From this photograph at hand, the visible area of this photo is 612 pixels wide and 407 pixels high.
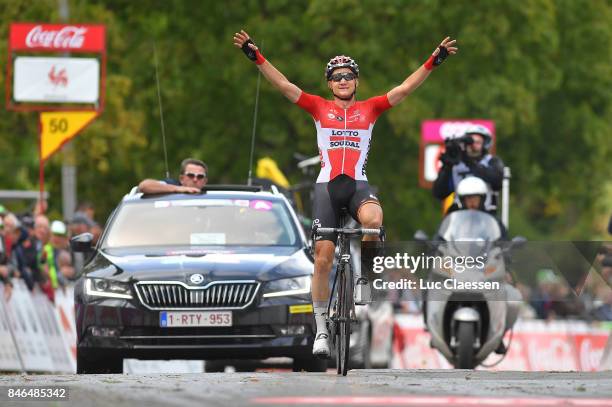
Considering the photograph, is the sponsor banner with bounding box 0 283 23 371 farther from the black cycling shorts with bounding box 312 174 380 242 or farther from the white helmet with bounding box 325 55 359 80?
the white helmet with bounding box 325 55 359 80

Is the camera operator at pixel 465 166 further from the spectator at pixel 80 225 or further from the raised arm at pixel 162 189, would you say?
the spectator at pixel 80 225

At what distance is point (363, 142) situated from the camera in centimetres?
1362

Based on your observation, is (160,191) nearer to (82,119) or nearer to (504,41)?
(82,119)

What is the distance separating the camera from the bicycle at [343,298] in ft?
42.8

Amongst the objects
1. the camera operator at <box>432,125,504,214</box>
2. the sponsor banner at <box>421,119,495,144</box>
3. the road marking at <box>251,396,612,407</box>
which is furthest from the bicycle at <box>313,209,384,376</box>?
the sponsor banner at <box>421,119,495,144</box>

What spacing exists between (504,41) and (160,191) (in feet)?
83.8

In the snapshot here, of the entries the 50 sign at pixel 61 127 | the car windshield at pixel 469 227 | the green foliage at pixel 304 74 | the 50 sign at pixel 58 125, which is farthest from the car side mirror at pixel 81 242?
the green foliage at pixel 304 74

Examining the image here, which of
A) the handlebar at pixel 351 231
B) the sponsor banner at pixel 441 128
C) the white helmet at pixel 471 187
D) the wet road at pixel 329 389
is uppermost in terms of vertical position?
the sponsor banner at pixel 441 128

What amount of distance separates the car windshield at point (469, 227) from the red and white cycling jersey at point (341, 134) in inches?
146

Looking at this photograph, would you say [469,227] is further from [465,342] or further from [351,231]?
[351,231]

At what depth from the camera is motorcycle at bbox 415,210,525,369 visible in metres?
16.5

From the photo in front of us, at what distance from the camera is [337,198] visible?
44.1ft

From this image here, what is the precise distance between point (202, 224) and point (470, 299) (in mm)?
2412

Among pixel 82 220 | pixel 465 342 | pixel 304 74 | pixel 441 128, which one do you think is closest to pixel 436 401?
pixel 465 342
